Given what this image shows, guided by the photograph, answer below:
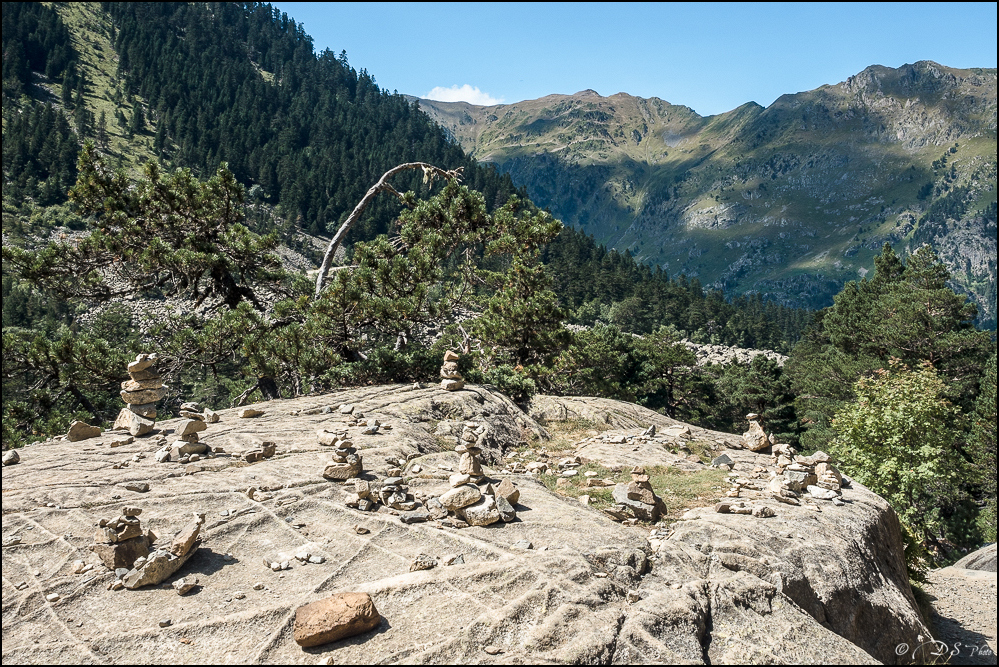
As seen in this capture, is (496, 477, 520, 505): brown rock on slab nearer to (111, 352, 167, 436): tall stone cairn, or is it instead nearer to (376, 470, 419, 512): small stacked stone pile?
(376, 470, 419, 512): small stacked stone pile

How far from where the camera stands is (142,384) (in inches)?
430

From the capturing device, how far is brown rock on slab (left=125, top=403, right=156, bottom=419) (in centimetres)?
1098

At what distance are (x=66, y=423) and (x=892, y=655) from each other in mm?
19721

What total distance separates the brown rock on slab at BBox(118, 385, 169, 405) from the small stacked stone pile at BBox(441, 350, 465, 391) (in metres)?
6.34

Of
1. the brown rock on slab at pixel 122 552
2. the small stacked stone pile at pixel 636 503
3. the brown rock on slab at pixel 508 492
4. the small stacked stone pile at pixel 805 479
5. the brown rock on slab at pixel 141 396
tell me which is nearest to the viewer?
the brown rock on slab at pixel 122 552

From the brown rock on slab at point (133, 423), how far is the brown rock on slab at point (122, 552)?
175 inches

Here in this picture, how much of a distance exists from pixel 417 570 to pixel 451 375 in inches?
337

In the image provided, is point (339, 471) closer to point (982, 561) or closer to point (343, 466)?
point (343, 466)

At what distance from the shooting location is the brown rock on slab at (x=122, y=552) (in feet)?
18.7

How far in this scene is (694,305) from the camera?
118 meters

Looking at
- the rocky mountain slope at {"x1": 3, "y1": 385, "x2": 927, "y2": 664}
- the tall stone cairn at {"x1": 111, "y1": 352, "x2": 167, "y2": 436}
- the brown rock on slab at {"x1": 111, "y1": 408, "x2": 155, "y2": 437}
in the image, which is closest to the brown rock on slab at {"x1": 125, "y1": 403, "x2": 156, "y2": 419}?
the tall stone cairn at {"x1": 111, "y1": 352, "x2": 167, "y2": 436}

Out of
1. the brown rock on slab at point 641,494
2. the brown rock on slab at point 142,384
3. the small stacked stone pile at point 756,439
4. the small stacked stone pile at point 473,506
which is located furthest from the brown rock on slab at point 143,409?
the small stacked stone pile at point 756,439

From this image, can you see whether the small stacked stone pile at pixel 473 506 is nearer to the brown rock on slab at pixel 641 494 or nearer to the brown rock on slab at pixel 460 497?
the brown rock on slab at pixel 460 497

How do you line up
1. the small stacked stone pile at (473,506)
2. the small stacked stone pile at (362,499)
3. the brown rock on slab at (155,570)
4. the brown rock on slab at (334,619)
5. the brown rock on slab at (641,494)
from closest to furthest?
the brown rock on slab at (334,619) → the brown rock on slab at (155,570) → the small stacked stone pile at (473,506) → the small stacked stone pile at (362,499) → the brown rock on slab at (641,494)
